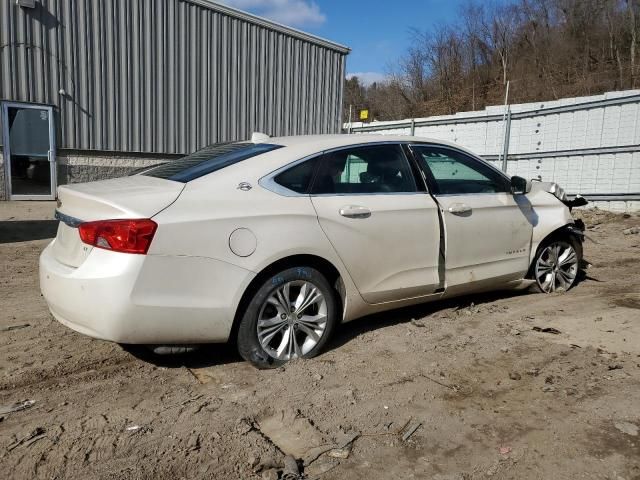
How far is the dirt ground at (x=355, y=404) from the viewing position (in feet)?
8.61

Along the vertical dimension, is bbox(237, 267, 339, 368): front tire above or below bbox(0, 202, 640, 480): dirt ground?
above

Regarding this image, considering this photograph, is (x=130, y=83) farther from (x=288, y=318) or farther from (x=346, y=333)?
(x=288, y=318)

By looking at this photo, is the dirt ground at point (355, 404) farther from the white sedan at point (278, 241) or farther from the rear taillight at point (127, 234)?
the rear taillight at point (127, 234)

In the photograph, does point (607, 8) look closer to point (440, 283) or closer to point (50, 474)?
point (440, 283)

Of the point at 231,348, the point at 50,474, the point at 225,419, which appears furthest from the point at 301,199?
the point at 50,474

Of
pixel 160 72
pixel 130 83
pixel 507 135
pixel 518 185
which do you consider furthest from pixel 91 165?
pixel 518 185

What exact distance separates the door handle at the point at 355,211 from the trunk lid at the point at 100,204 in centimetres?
112

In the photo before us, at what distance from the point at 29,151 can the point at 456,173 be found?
11472 mm

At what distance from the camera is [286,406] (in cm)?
317

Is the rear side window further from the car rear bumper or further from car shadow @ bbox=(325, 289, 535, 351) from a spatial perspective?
car shadow @ bbox=(325, 289, 535, 351)

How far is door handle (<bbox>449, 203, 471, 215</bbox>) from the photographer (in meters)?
4.48

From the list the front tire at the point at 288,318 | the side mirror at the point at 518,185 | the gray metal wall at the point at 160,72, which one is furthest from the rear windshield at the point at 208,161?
the gray metal wall at the point at 160,72

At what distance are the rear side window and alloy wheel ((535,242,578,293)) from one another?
2.70 m

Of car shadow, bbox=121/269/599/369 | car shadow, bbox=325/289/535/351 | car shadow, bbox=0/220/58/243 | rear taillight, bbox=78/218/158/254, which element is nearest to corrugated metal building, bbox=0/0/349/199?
car shadow, bbox=0/220/58/243
